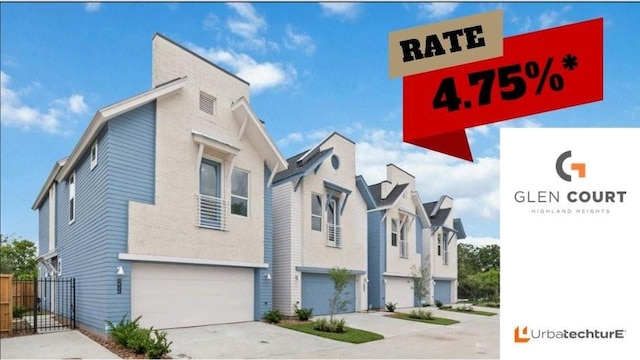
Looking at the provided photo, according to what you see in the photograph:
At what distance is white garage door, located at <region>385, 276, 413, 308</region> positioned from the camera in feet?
85.9

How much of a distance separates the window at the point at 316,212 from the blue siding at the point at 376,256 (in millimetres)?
5891

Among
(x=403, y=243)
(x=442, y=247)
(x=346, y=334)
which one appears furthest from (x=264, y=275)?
(x=442, y=247)

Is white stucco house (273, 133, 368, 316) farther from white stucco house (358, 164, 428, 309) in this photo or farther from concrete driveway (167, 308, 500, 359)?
concrete driveway (167, 308, 500, 359)

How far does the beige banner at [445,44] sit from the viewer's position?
192 inches

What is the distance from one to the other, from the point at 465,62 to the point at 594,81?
1264 millimetres

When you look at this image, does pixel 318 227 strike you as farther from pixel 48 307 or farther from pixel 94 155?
pixel 48 307

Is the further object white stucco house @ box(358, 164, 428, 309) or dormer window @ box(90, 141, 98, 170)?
white stucco house @ box(358, 164, 428, 309)

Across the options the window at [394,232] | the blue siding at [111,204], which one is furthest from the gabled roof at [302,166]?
the window at [394,232]

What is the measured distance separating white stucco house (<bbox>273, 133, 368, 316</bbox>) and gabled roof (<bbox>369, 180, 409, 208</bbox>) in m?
2.82

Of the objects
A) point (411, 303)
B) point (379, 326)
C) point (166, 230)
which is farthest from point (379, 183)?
point (166, 230)

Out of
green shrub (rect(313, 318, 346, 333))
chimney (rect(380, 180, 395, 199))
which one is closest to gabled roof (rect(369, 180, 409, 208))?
chimney (rect(380, 180, 395, 199))

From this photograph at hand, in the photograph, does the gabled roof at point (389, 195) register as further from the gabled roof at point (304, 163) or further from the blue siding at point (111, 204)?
the blue siding at point (111, 204)

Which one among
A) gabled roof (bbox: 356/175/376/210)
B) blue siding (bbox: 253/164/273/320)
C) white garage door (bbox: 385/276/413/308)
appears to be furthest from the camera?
white garage door (bbox: 385/276/413/308)

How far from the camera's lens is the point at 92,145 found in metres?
14.6
